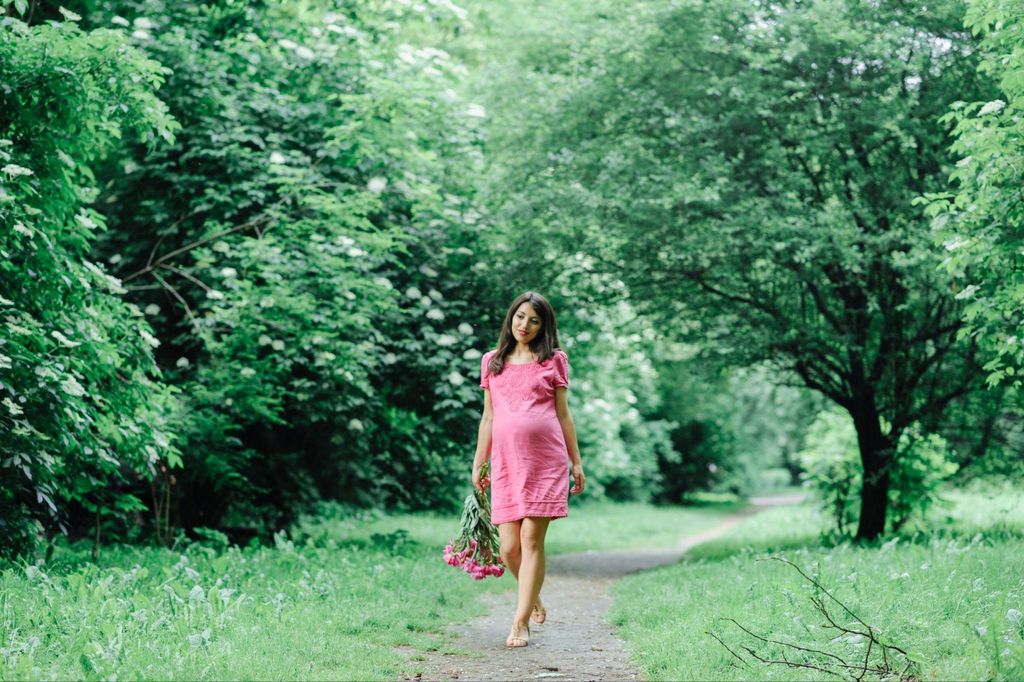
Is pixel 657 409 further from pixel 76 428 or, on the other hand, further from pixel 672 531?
pixel 76 428

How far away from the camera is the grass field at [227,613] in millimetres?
4262

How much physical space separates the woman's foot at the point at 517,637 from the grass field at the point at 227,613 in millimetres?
433

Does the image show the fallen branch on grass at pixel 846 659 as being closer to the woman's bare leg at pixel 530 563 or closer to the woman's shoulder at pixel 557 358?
the woman's bare leg at pixel 530 563

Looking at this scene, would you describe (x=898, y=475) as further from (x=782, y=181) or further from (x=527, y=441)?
(x=527, y=441)

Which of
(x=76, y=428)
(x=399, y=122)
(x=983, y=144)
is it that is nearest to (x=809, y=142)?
(x=983, y=144)

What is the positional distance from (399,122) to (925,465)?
333 inches

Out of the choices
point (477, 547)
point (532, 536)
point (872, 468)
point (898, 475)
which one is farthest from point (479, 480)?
point (898, 475)

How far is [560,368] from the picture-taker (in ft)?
18.8

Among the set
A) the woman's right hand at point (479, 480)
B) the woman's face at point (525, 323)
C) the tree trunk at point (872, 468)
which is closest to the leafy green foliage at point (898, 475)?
the tree trunk at point (872, 468)

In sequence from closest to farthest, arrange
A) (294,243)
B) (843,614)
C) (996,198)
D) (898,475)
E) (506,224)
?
(843,614)
(996,198)
(294,243)
(506,224)
(898,475)

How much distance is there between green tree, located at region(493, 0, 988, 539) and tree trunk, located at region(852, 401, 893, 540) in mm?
104

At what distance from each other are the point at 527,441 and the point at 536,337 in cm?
67

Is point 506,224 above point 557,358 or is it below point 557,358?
above

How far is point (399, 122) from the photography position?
1155 cm
